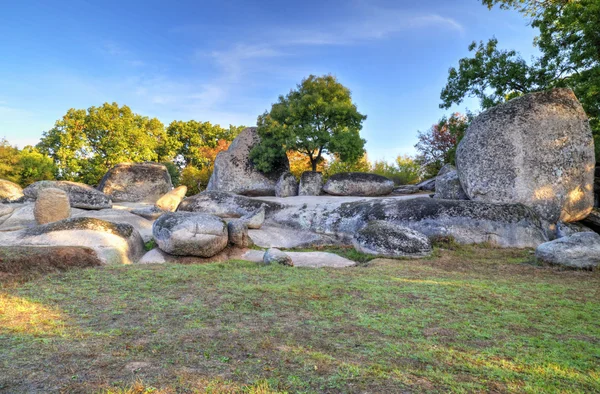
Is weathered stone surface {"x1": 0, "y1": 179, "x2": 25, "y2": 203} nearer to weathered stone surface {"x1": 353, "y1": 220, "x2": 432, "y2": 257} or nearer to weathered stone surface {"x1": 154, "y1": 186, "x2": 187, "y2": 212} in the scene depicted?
weathered stone surface {"x1": 154, "y1": 186, "x2": 187, "y2": 212}

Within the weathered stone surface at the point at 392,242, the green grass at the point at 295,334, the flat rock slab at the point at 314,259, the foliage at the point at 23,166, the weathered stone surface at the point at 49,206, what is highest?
the foliage at the point at 23,166

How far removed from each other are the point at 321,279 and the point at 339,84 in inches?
601

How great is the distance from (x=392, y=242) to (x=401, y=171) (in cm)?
1655

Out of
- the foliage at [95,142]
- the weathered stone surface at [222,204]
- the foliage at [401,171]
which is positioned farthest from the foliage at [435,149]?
the foliage at [95,142]

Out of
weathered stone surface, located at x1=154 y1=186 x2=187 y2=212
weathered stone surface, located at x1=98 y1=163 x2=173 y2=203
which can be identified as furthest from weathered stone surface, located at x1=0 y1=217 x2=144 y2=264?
weathered stone surface, located at x1=98 y1=163 x2=173 y2=203

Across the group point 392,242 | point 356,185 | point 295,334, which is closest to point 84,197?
point 356,185

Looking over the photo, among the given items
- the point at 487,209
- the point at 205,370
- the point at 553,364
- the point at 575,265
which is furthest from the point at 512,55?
the point at 205,370

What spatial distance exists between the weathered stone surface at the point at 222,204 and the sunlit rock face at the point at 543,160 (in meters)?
6.84

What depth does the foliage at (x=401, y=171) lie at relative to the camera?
23781 millimetres

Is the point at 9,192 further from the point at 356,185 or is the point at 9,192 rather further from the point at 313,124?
the point at 356,185

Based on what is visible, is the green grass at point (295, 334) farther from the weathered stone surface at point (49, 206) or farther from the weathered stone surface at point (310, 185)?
the weathered stone surface at point (310, 185)

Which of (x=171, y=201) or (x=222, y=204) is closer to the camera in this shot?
(x=222, y=204)

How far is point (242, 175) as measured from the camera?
19.4m

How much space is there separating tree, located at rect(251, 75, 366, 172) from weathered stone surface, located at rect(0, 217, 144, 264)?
34.6ft
